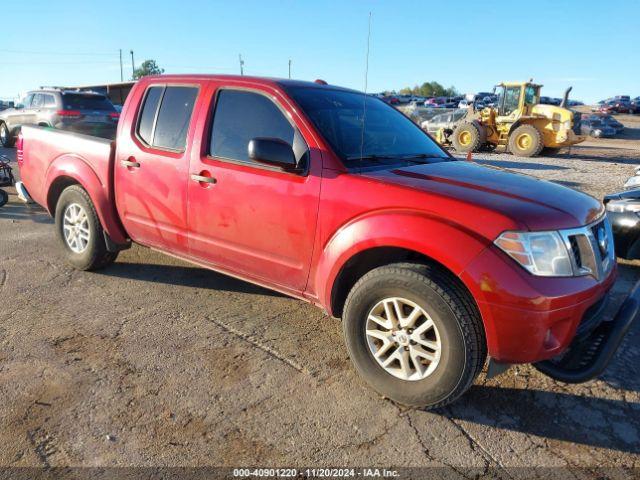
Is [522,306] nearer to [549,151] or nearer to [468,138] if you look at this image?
[468,138]

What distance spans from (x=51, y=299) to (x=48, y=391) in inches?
58.5

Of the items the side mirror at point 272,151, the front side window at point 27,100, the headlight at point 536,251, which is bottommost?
the headlight at point 536,251

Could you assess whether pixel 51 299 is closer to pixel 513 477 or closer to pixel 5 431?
pixel 5 431

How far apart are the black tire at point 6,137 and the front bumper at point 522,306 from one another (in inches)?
688

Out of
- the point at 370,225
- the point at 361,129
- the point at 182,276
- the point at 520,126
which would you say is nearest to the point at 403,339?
the point at 370,225

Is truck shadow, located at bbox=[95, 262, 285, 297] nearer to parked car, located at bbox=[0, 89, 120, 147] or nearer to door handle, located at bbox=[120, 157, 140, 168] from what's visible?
door handle, located at bbox=[120, 157, 140, 168]

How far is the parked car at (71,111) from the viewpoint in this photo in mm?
13359

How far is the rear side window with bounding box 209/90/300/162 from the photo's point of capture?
11.0ft

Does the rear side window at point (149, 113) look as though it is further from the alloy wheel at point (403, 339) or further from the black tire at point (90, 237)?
the alloy wheel at point (403, 339)

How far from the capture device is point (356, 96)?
397 cm

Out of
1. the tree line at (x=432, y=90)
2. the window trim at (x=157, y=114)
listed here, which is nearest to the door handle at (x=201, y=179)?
the window trim at (x=157, y=114)

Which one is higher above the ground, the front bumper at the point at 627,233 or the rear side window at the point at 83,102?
the rear side window at the point at 83,102

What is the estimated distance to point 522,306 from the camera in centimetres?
236

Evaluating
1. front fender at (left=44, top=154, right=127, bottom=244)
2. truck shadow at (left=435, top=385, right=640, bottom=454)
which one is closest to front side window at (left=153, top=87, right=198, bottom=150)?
front fender at (left=44, top=154, right=127, bottom=244)
